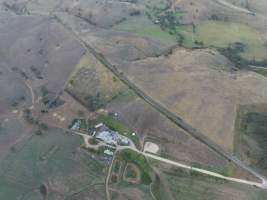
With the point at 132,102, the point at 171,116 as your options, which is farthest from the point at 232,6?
the point at 171,116

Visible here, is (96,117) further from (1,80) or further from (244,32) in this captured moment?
(244,32)


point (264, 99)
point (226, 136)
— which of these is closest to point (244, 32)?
point (264, 99)

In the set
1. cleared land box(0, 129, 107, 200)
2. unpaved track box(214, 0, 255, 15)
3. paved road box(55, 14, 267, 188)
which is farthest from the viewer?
unpaved track box(214, 0, 255, 15)

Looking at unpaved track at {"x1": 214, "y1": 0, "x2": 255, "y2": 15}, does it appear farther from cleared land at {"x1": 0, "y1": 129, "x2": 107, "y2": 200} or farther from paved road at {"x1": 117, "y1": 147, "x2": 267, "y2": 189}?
cleared land at {"x1": 0, "y1": 129, "x2": 107, "y2": 200}

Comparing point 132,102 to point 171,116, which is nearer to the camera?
point 171,116

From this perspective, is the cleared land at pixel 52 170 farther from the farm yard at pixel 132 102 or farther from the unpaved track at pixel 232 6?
the unpaved track at pixel 232 6

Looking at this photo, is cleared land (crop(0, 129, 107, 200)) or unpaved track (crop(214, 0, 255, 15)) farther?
unpaved track (crop(214, 0, 255, 15))

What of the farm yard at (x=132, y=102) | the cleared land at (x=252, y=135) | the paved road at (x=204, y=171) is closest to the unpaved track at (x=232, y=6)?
the farm yard at (x=132, y=102)

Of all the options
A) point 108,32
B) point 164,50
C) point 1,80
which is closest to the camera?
point 1,80

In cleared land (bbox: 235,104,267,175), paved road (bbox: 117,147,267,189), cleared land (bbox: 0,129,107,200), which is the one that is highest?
cleared land (bbox: 235,104,267,175)

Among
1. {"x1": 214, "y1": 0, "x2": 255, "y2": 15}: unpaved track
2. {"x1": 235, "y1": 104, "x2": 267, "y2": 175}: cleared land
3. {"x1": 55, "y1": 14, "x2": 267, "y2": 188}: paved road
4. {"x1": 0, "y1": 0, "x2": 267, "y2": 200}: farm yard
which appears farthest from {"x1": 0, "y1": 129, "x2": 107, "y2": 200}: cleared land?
{"x1": 214, "y1": 0, "x2": 255, "y2": 15}: unpaved track

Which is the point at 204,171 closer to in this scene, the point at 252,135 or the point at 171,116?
the point at 252,135
